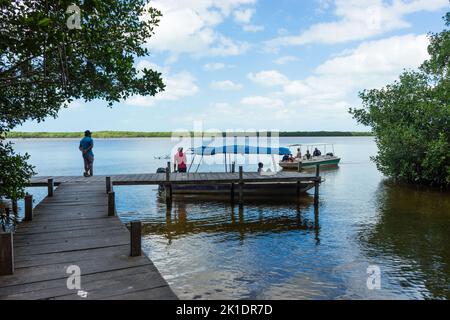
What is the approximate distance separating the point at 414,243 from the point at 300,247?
4.74 meters

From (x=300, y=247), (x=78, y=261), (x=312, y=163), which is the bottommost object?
(x=300, y=247)

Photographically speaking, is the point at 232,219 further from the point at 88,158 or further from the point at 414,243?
the point at 414,243

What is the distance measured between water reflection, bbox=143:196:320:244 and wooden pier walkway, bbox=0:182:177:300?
582cm

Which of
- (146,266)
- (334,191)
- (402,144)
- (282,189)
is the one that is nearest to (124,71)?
(146,266)

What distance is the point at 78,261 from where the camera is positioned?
23.8ft

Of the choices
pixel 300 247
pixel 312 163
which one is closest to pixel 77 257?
pixel 300 247

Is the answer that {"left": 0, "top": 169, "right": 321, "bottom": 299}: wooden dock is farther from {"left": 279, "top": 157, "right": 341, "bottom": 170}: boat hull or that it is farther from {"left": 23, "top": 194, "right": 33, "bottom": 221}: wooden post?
{"left": 279, "top": 157, "right": 341, "bottom": 170}: boat hull

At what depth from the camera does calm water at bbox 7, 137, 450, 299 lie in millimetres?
10242

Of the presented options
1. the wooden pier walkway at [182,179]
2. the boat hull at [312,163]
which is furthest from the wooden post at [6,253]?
the boat hull at [312,163]

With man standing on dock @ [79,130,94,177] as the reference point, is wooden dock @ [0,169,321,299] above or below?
below

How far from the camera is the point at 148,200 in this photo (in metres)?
26.0

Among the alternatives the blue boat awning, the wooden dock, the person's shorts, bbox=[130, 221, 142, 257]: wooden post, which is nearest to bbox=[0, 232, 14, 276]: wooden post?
the wooden dock

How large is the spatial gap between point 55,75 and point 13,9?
2199 mm

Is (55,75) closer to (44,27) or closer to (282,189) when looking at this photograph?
(44,27)
